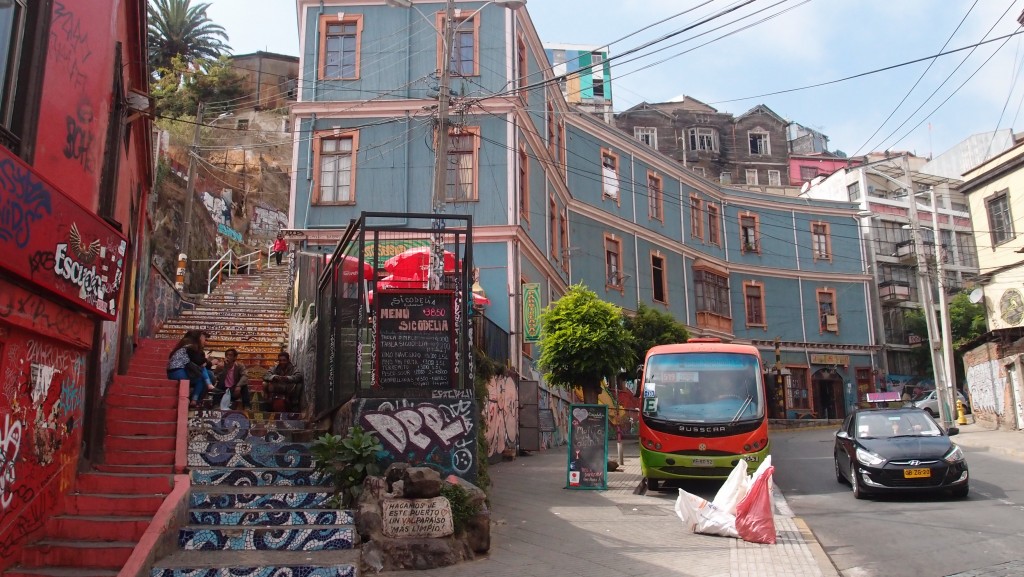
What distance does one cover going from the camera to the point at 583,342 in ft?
57.6

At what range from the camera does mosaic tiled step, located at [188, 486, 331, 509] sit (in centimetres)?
923

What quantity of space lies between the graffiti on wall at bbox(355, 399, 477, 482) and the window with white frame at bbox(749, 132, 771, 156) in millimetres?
54439

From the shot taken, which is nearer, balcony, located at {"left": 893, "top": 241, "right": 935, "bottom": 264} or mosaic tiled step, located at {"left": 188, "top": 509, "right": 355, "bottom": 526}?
mosaic tiled step, located at {"left": 188, "top": 509, "right": 355, "bottom": 526}

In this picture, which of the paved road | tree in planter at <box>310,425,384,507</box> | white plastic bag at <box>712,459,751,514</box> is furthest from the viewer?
white plastic bag at <box>712,459,751,514</box>

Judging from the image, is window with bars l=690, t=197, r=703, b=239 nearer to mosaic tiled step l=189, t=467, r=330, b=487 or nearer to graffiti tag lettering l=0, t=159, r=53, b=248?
mosaic tiled step l=189, t=467, r=330, b=487

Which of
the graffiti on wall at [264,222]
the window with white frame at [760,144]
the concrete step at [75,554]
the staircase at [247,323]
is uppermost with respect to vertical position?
the window with white frame at [760,144]

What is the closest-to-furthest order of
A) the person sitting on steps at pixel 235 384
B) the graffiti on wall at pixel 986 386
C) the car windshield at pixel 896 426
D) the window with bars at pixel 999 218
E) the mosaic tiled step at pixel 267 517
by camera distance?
the mosaic tiled step at pixel 267 517
the car windshield at pixel 896 426
the person sitting on steps at pixel 235 384
the graffiti on wall at pixel 986 386
the window with bars at pixel 999 218

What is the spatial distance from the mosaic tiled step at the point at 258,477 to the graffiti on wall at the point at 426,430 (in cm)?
93

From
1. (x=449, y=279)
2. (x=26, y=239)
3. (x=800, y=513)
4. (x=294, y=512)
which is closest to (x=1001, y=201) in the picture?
(x=800, y=513)

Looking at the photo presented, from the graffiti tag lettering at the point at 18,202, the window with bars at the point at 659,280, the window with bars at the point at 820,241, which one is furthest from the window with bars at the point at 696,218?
the graffiti tag lettering at the point at 18,202

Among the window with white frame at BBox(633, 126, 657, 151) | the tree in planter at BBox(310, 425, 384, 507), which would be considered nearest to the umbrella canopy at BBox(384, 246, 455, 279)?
the tree in planter at BBox(310, 425, 384, 507)

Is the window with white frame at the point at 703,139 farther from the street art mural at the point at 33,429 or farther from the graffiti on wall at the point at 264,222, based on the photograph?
the street art mural at the point at 33,429

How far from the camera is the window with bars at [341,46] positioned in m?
24.2

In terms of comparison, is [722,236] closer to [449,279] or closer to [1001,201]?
[1001,201]
